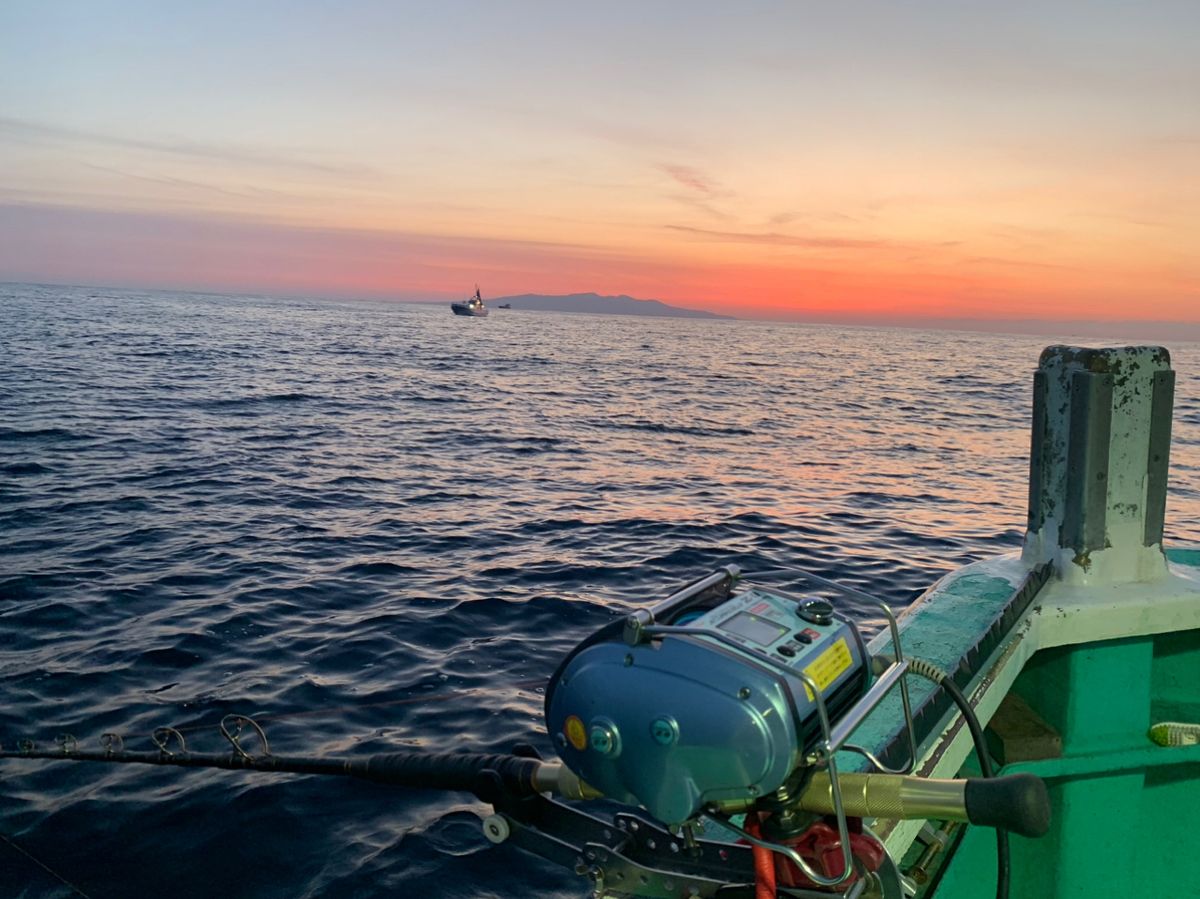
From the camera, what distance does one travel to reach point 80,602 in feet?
30.8

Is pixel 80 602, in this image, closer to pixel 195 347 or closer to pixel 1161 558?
pixel 1161 558

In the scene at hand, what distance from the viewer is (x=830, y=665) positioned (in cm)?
199

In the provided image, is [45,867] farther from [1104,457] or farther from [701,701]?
[1104,457]

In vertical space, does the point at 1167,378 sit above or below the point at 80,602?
above

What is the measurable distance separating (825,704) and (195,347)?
58.4 metres

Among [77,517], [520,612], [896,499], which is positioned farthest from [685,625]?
[896,499]

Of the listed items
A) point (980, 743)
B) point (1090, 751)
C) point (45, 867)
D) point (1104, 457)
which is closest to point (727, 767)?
point (980, 743)

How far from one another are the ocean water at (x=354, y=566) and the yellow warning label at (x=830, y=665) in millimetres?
3843

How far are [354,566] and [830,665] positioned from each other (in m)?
9.74

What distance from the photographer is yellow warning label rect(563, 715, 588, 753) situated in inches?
77.3

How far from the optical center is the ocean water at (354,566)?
5.59m

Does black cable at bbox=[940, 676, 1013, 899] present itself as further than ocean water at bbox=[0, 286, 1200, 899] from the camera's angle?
No

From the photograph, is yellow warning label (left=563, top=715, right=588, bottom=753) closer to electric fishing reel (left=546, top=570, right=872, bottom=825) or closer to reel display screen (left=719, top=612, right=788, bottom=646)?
electric fishing reel (left=546, top=570, right=872, bottom=825)

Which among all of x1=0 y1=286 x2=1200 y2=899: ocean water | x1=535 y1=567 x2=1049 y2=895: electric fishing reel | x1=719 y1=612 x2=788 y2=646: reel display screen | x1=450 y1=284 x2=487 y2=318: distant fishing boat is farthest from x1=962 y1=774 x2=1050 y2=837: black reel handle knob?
x1=450 y1=284 x2=487 y2=318: distant fishing boat
